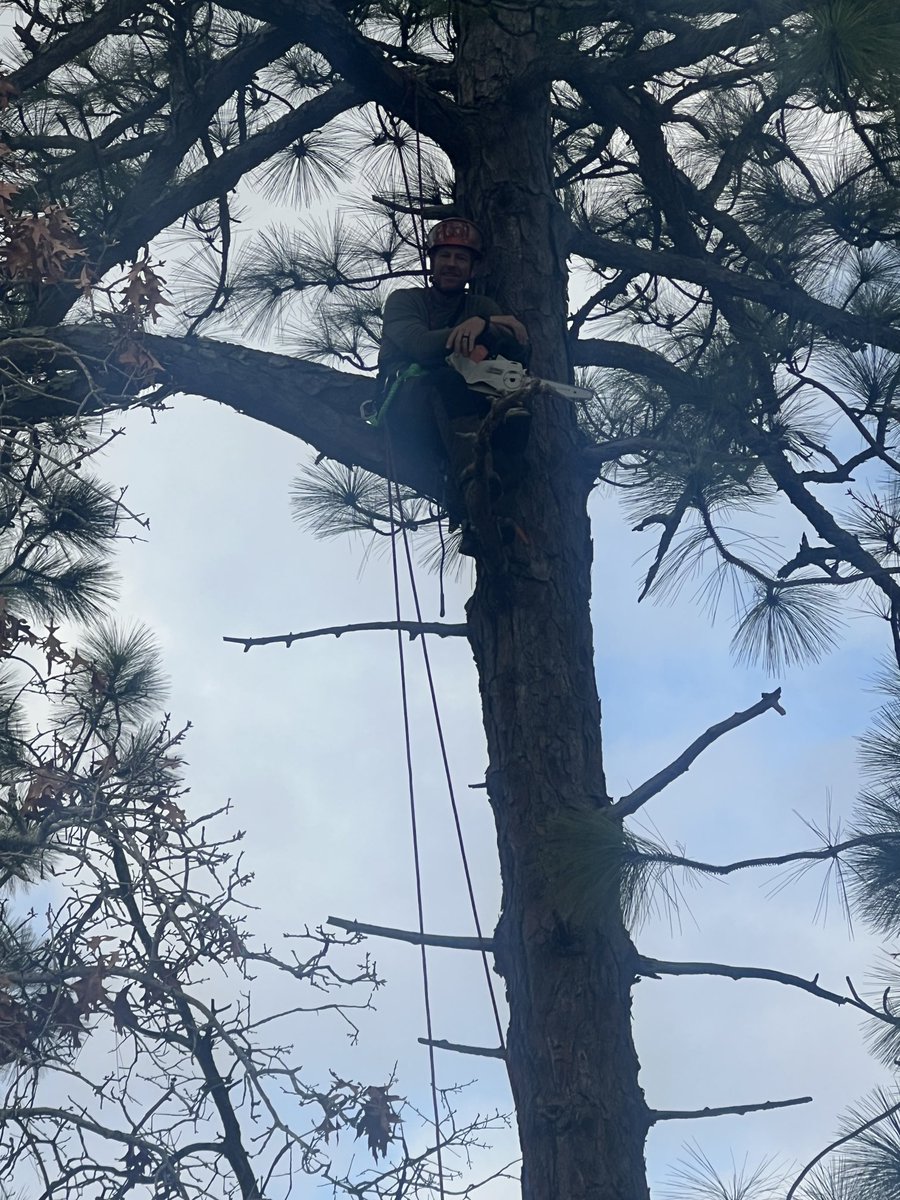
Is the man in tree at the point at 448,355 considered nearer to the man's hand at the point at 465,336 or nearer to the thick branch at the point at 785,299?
the man's hand at the point at 465,336

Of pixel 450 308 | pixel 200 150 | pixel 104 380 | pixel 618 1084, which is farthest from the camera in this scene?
Answer: pixel 200 150

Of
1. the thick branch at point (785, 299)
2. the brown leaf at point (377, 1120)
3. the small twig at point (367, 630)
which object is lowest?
the brown leaf at point (377, 1120)

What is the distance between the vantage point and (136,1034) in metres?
3.59

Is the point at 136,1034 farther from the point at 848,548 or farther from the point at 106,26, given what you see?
the point at 106,26

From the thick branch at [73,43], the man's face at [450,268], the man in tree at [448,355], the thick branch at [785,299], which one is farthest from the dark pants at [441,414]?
the thick branch at [73,43]

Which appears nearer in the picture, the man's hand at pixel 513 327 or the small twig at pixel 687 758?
the small twig at pixel 687 758

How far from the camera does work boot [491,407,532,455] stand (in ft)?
11.6

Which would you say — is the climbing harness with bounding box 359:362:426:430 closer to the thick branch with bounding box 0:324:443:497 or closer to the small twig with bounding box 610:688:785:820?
the thick branch with bounding box 0:324:443:497

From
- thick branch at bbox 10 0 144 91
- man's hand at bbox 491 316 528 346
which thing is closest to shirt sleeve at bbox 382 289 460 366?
man's hand at bbox 491 316 528 346

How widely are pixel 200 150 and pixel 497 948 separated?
8.89ft

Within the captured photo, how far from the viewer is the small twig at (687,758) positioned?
122 inches

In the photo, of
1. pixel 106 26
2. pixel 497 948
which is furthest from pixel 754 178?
pixel 497 948

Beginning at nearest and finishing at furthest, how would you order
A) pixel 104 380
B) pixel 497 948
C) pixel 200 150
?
1. pixel 497 948
2. pixel 104 380
3. pixel 200 150

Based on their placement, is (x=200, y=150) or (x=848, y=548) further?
(x=200, y=150)
